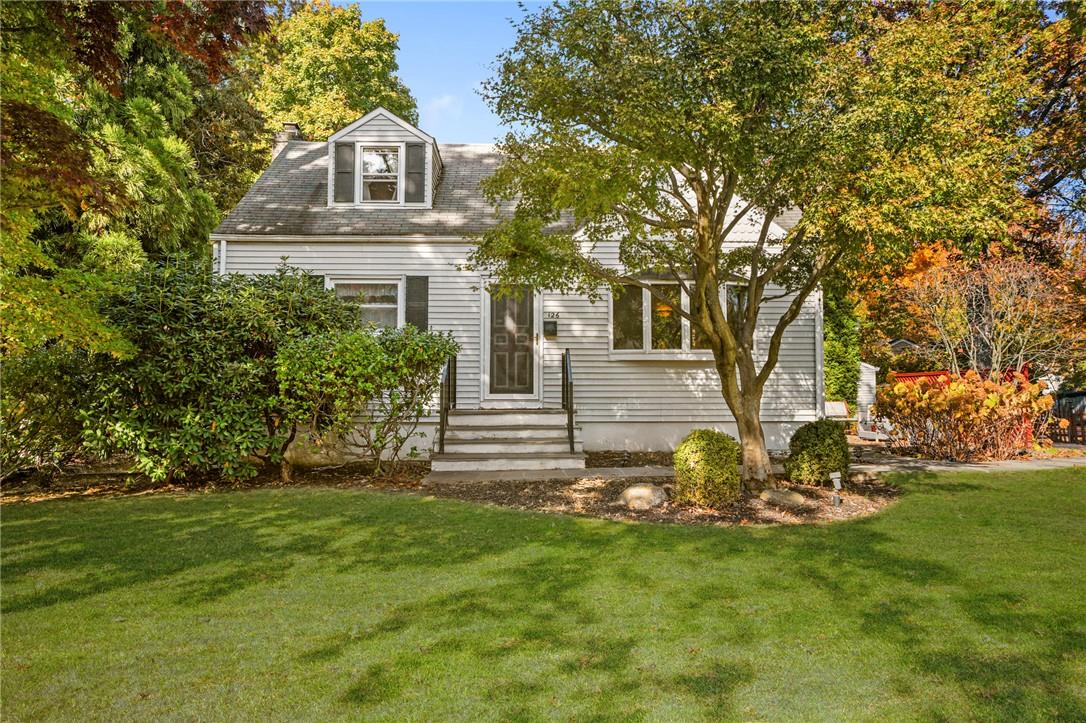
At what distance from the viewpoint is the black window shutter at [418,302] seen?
11266 mm

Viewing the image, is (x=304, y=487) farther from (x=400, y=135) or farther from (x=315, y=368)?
(x=400, y=135)

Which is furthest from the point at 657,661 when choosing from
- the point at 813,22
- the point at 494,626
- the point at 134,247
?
the point at 134,247

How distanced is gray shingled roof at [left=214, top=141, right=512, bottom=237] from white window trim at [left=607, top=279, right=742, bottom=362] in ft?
9.21

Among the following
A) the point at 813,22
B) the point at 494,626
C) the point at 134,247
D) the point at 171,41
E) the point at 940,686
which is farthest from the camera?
the point at 134,247

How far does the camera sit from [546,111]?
23.7ft

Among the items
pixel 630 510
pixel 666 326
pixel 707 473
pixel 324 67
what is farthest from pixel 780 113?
pixel 324 67

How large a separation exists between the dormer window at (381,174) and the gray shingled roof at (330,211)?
39 centimetres

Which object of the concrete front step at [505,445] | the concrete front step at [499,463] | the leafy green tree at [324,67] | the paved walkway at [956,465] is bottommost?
the paved walkway at [956,465]

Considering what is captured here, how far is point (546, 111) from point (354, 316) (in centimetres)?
408

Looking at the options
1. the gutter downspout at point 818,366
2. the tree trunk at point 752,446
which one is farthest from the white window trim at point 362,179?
the gutter downspout at point 818,366

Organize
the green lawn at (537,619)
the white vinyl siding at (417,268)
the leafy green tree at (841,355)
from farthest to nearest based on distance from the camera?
the leafy green tree at (841,355) → the white vinyl siding at (417,268) → the green lawn at (537,619)

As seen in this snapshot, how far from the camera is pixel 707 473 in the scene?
6.86 metres

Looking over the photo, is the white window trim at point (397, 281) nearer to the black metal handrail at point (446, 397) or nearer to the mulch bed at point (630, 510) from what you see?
the black metal handrail at point (446, 397)

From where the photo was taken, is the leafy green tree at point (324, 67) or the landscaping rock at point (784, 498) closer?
the landscaping rock at point (784, 498)
